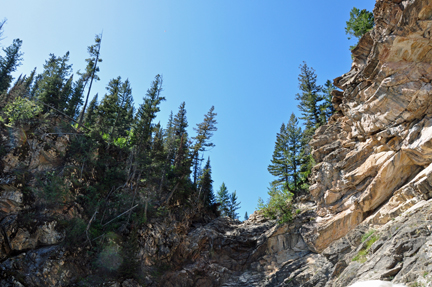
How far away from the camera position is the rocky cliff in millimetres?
15328

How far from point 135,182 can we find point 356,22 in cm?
3000

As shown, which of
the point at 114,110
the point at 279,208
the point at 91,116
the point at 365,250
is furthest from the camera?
the point at 91,116

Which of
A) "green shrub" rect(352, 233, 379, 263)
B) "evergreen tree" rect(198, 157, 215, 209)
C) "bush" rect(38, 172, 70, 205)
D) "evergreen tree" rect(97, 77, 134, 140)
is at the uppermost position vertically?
"evergreen tree" rect(97, 77, 134, 140)

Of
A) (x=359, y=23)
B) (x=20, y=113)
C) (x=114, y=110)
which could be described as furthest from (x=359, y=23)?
(x=20, y=113)

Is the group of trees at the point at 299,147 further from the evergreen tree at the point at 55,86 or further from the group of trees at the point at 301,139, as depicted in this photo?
the evergreen tree at the point at 55,86

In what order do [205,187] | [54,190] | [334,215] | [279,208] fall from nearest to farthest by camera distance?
[334,215], [54,190], [279,208], [205,187]

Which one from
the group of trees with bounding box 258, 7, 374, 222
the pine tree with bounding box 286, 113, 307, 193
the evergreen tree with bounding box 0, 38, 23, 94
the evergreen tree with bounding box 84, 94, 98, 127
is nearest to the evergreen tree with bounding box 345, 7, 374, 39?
the group of trees with bounding box 258, 7, 374, 222

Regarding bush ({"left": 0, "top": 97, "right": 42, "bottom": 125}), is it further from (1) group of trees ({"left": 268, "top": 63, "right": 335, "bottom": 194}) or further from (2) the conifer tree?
(1) group of trees ({"left": 268, "top": 63, "right": 335, "bottom": 194})

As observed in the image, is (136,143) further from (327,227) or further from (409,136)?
(409,136)

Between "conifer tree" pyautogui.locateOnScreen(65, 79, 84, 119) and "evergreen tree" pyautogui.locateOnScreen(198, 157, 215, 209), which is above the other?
"conifer tree" pyautogui.locateOnScreen(65, 79, 84, 119)

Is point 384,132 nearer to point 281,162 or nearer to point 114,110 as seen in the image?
point 281,162

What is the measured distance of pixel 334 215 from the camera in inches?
873

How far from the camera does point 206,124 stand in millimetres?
41250

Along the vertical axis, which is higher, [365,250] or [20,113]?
[20,113]
